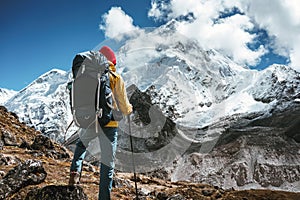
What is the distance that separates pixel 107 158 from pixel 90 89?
1607 millimetres

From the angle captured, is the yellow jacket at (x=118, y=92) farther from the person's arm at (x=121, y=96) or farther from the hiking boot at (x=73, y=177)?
the hiking boot at (x=73, y=177)

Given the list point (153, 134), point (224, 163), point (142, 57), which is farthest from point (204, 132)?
point (142, 57)

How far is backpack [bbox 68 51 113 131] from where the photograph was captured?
6.20 m

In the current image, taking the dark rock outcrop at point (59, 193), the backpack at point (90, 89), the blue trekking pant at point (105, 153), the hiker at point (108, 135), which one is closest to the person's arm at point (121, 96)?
the hiker at point (108, 135)

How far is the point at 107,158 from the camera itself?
664 centimetres

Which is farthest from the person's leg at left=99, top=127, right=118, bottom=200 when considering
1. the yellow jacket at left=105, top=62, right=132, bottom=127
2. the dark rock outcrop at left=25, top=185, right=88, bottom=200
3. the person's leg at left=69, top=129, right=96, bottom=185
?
the dark rock outcrop at left=25, top=185, right=88, bottom=200

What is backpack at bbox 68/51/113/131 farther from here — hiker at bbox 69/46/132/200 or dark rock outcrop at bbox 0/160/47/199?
dark rock outcrop at bbox 0/160/47/199

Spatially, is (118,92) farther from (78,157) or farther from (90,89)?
(78,157)

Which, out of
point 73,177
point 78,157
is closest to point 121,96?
point 78,157

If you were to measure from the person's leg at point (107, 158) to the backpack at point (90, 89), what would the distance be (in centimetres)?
41

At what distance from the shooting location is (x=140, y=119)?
5876 inches

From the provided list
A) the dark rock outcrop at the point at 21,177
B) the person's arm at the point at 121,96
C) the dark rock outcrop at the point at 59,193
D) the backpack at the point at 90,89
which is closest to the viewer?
the backpack at the point at 90,89

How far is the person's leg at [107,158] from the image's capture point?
6586 mm

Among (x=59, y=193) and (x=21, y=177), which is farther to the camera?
(x=21, y=177)
